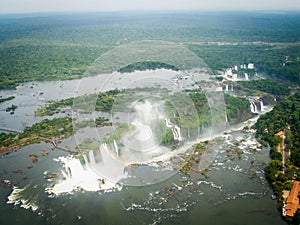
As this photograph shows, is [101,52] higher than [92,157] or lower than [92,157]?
higher

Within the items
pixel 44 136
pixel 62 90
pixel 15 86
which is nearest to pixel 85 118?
pixel 44 136

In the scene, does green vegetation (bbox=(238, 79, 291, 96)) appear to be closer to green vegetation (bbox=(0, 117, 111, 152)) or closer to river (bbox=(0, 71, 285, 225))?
river (bbox=(0, 71, 285, 225))

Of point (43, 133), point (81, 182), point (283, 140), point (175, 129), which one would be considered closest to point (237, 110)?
point (283, 140)

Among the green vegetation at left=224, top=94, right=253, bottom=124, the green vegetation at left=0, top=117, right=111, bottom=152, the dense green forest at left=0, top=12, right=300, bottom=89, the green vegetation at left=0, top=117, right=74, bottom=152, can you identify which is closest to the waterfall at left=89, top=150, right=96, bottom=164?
the green vegetation at left=0, top=117, right=111, bottom=152

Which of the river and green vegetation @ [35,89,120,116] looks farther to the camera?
green vegetation @ [35,89,120,116]

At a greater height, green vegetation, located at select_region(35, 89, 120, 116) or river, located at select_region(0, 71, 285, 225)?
green vegetation, located at select_region(35, 89, 120, 116)

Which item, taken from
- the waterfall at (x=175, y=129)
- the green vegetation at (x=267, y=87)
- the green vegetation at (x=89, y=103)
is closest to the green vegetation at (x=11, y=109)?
the green vegetation at (x=89, y=103)

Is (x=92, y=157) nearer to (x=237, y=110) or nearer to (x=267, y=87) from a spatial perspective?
(x=237, y=110)

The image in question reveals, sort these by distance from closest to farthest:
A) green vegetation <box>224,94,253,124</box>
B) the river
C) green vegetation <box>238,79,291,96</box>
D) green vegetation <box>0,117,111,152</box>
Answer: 1. the river
2. green vegetation <box>0,117,111,152</box>
3. green vegetation <box>224,94,253,124</box>
4. green vegetation <box>238,79,291,96</box>

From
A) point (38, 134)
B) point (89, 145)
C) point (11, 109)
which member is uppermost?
point (89, 145)
